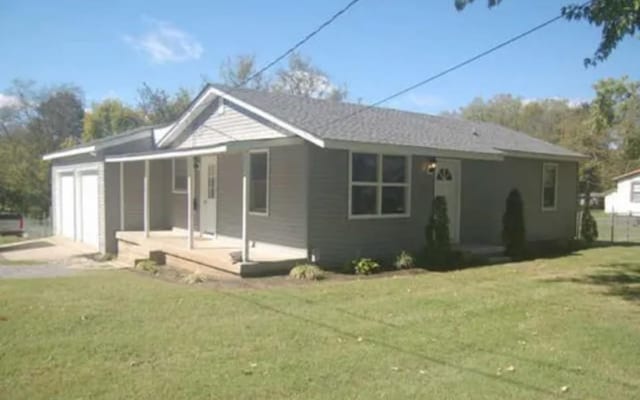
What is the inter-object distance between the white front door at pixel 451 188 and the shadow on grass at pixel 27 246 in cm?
1294

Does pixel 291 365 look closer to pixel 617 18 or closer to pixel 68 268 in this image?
pixel 617 18

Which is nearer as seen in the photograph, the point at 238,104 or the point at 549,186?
the point at 238,104

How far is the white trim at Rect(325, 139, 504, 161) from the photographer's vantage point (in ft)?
34.9

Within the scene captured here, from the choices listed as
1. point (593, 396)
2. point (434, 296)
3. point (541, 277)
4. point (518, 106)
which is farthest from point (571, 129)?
point (593, 396)

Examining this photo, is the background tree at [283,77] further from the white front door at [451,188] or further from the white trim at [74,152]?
the white front door at [451,188]

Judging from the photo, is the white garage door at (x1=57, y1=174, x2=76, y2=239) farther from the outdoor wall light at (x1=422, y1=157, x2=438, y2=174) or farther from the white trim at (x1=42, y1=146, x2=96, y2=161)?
the outdoor wall light at (x1=422, y1=157, x2=438, y2=174)

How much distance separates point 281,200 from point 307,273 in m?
2.31

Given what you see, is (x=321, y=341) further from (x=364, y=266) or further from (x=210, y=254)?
(x=210, y=254)

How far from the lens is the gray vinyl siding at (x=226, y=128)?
12562 millimetres

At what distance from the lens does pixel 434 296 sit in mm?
8500

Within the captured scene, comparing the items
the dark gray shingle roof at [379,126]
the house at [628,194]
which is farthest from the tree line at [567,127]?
the dark gray shingle roof at [379,126]

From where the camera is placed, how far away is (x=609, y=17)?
7.89m

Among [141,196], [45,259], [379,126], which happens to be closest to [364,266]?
[379,126]

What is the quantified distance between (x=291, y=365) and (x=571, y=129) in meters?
49.7
